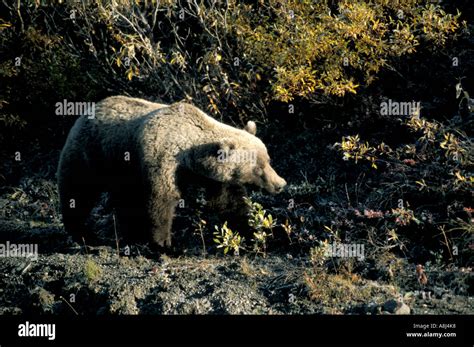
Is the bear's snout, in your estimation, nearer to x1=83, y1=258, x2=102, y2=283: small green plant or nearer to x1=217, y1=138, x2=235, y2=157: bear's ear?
x1=217, y1=138, x2=235, y2=157: bear's ear

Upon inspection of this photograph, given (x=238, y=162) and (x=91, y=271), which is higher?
(x=238, y=162)

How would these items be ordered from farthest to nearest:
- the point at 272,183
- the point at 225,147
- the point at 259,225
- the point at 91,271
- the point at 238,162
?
the point at 272,183, the point at 238,162, the point at 225,147, the point at 259,225, the point at 91,271

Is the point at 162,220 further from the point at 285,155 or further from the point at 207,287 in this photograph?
the point at 285,155

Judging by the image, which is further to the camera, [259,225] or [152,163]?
[152,163]

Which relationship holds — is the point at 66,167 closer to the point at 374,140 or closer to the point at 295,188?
the point at 295,188

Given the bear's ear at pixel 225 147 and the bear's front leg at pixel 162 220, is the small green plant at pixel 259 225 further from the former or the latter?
the bear's front leg at pixel 162 220

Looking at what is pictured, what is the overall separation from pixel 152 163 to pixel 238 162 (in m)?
0.96

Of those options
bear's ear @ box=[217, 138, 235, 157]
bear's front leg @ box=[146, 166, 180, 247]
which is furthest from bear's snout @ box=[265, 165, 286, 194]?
bear's front leg @ box=[146, 166, 180, 247]

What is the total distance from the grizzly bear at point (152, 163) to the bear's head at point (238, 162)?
11 millimetres

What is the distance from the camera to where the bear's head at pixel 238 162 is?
6.57 m

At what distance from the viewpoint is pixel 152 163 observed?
21.4 ft

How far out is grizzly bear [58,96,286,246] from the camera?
6.56 metres

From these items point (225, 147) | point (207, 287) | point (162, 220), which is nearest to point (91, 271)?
point (162, 220)

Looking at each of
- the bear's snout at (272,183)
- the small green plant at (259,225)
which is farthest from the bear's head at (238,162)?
the small green plant at (259,225)
